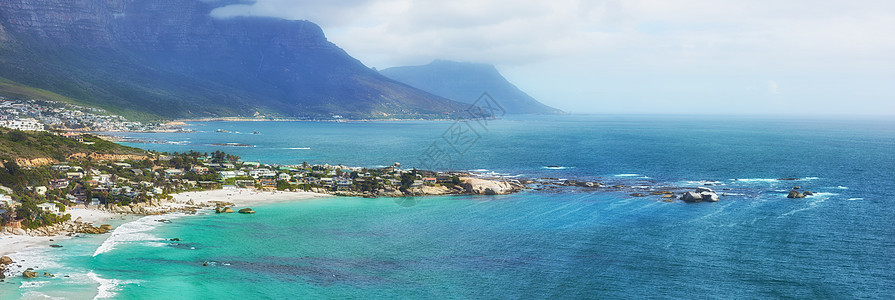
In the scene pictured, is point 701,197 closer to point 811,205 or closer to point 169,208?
point 811,205

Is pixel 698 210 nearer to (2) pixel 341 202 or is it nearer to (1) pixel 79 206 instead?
(2) pixel 341 202

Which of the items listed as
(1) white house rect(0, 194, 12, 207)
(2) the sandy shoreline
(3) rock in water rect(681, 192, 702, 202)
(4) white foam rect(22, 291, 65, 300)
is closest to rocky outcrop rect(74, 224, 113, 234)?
(2) the sandy shoreline

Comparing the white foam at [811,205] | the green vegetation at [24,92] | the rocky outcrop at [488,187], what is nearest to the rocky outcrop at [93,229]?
the rocky outcrop at [488,187]

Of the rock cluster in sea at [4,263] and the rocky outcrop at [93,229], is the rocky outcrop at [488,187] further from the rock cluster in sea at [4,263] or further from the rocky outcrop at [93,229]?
the rock cluster in sea at [4,263]

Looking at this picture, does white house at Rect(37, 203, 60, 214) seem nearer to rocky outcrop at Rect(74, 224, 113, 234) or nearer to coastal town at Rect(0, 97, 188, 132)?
rocky outcrop at Rect(74, 224, 113, 234)

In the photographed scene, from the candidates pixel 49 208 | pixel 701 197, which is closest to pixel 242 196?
pixel 49 208

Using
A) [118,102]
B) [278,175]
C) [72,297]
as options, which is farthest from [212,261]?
[118,102]
